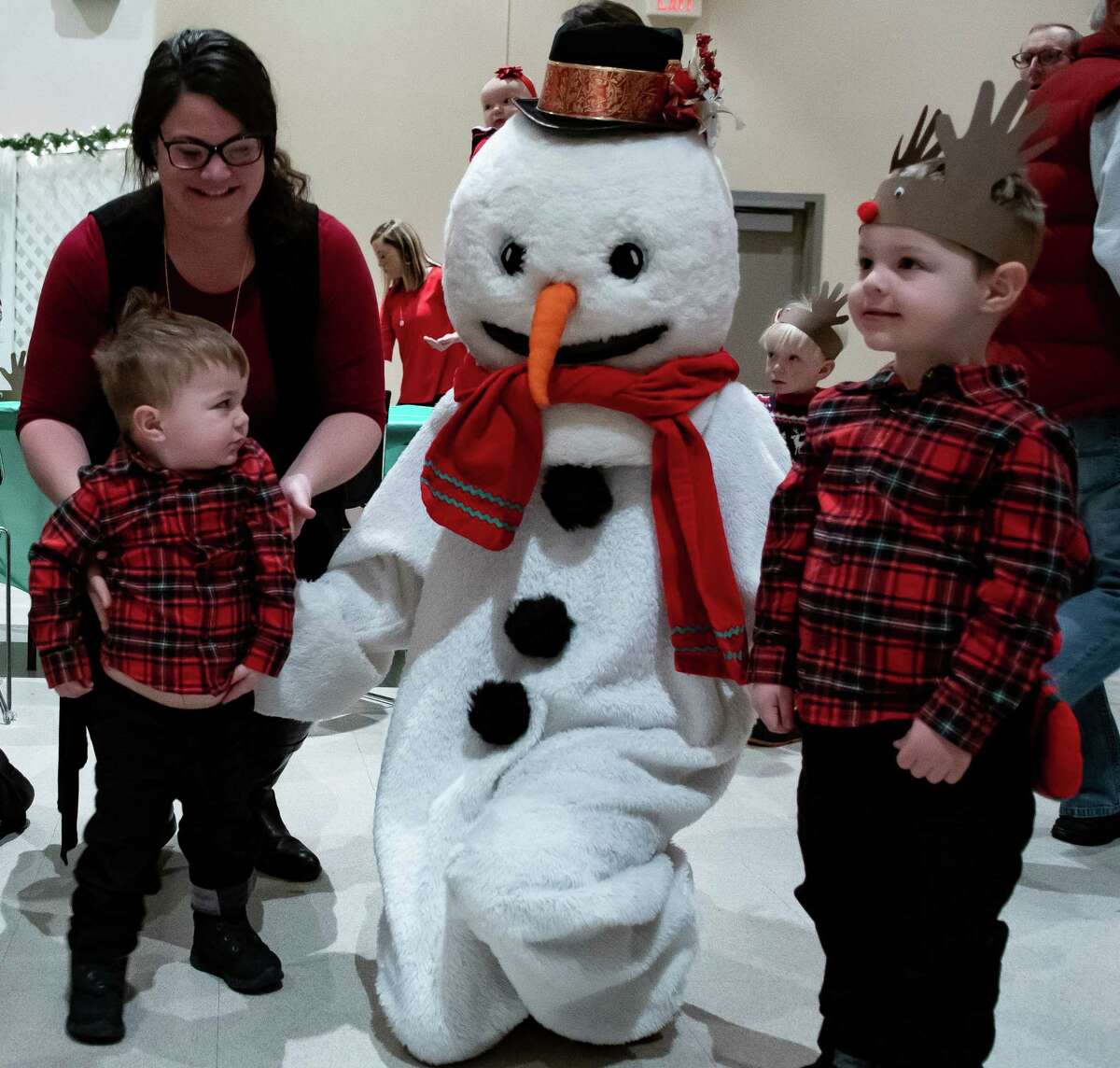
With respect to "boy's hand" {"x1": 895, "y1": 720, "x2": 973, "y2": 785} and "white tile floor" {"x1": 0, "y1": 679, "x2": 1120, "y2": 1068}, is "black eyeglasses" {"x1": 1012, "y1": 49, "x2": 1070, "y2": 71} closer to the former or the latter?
"white tile floor" {"x1": 0, "y1": 679, "x2": 1120, "y2": 1068}

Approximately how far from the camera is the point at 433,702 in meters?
1.82

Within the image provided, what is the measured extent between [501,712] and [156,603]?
482 millimetres

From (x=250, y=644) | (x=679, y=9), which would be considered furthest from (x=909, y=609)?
(x=679, y=9)

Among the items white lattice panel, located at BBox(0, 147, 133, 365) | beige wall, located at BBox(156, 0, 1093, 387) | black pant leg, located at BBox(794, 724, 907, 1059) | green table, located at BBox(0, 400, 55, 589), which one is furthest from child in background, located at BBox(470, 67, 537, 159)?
white lattice panel, located at BBox(0, 147, 133, 365)

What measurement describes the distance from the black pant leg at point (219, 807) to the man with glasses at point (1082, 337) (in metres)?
1.45

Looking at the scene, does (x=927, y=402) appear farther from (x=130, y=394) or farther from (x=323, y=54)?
(x=323, y=54)

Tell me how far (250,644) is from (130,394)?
369 mm

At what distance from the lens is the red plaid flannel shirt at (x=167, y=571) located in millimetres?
1689

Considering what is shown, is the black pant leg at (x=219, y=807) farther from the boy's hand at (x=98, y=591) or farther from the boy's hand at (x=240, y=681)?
the boy's hand at (x=98, y=591)

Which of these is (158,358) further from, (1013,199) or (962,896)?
(962,896)

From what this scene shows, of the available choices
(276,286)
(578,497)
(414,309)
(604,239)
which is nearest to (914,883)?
(578,497)

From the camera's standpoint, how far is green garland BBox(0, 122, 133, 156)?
637 centimetres

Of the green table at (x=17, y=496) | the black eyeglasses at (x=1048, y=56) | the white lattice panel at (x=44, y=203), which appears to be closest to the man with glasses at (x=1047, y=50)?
the black eyeglasses at (x=1048, y=56)

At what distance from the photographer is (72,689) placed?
1.74 meters
